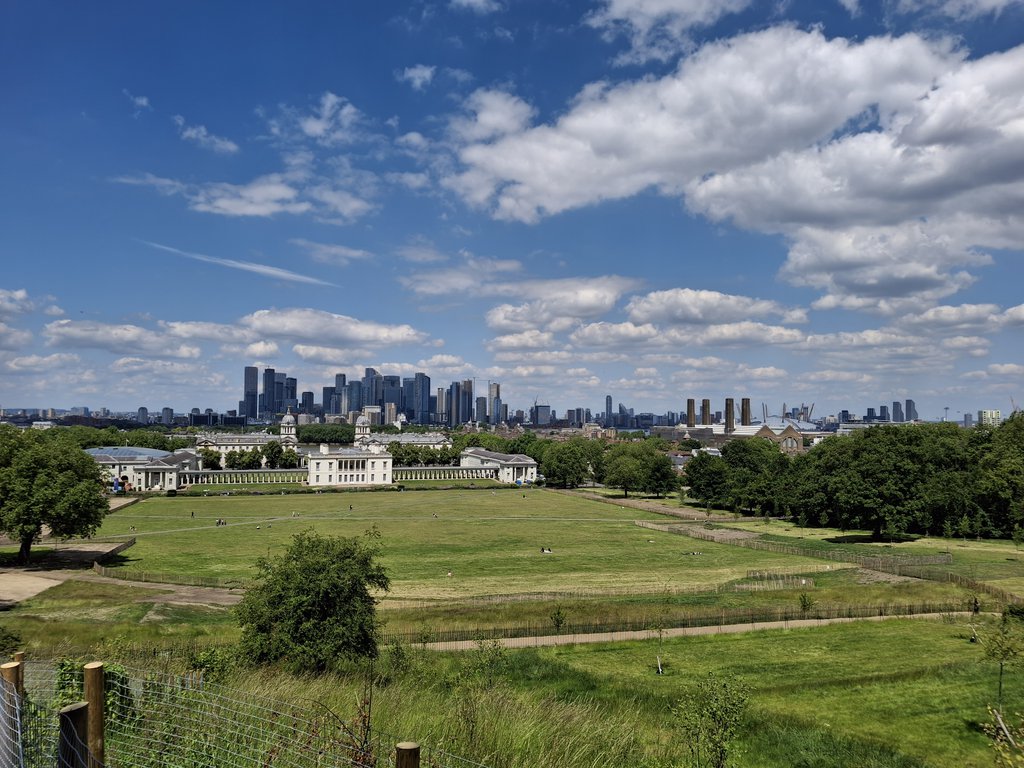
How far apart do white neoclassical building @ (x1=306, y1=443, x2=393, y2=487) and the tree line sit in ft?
282

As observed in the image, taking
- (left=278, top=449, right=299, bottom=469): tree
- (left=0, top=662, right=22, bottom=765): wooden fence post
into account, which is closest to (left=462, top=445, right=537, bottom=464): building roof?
(left=278, top=449, right=299, bottom=469): tree

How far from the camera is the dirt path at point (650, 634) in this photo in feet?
112

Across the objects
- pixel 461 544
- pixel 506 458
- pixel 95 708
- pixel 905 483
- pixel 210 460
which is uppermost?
pixel 95 708

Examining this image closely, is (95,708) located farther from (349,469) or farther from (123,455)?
(123,455)

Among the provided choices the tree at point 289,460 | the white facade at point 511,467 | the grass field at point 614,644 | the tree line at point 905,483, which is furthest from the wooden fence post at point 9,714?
the tree at point 289,460

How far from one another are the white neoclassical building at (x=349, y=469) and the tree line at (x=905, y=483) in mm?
85842

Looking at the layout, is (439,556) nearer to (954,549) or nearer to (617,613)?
(617,613)

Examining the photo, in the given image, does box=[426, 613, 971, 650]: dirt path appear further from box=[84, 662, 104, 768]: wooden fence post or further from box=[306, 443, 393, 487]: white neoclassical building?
box=[306, 443, 393, 487]: white neoclassical building

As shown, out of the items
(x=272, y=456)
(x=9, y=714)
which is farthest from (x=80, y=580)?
(x=272, y=456)

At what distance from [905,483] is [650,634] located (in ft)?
178

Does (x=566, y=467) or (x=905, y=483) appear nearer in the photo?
(x=905, y=483)

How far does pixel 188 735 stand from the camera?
11.4 metres

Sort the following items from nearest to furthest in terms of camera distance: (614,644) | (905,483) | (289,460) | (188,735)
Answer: (188,735) < (614,644) < (905,483) < (289,460)

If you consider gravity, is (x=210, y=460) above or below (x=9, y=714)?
below
